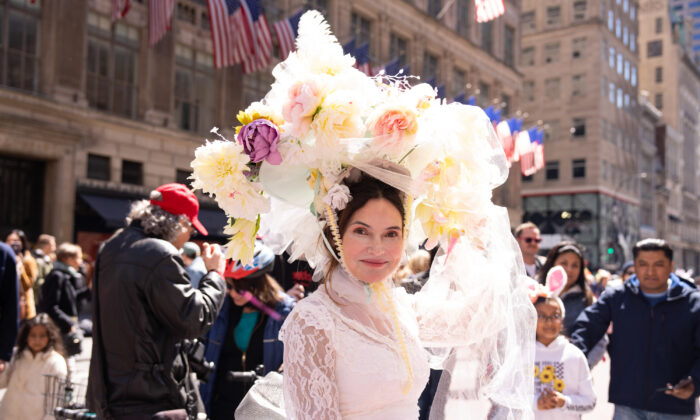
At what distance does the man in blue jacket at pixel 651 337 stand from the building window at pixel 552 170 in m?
47.5

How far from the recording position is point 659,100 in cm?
7419

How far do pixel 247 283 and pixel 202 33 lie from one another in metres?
17.2

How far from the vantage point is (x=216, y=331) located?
433cm

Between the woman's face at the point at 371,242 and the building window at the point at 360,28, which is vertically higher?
the building window at the point at 360,28

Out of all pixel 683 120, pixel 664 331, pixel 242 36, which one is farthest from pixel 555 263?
pixel 683 120

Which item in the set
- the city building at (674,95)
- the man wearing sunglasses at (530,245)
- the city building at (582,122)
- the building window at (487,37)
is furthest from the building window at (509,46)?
the city building at (674,95)

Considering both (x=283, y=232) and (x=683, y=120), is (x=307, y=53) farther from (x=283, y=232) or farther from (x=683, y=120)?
(x=683, y=120)

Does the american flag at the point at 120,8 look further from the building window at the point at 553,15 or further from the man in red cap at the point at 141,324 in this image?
the building window at the point at 553,15

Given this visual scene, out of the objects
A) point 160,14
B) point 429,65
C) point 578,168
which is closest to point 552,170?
point 578,168

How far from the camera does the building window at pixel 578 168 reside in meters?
48.8

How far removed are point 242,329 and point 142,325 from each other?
42.6 inches

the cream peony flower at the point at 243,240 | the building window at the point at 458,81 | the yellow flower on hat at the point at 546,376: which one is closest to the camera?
the cream peony flower at the point at 243,240

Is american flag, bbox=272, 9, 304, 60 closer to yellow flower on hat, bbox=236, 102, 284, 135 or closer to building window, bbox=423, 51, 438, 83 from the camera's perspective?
yellow flower on hat, bbox=236, 102, 284, 135

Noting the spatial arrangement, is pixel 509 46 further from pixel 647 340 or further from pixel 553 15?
pixel 647 340
